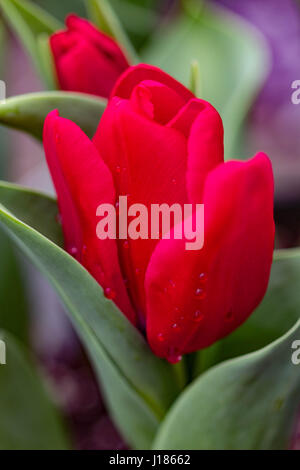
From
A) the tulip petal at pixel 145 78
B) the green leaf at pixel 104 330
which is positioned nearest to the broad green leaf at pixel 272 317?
the green leaf at pixel 104 330

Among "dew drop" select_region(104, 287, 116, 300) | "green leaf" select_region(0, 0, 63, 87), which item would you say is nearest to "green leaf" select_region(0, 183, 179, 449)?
"dew drop" select_region(104, 287, 116, 300)

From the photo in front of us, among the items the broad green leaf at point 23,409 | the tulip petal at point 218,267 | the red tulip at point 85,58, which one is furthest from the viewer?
the broad green leaf at point 23,409

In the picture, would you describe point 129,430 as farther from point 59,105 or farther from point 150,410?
point 59,105

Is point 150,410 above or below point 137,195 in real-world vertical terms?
below

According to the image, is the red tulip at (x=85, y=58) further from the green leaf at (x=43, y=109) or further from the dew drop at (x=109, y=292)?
the dew drop at (x=109, y=292)

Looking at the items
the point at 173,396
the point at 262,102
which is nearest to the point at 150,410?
the point at 173,396

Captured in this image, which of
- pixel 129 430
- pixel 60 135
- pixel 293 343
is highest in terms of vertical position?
pixel 60 135
